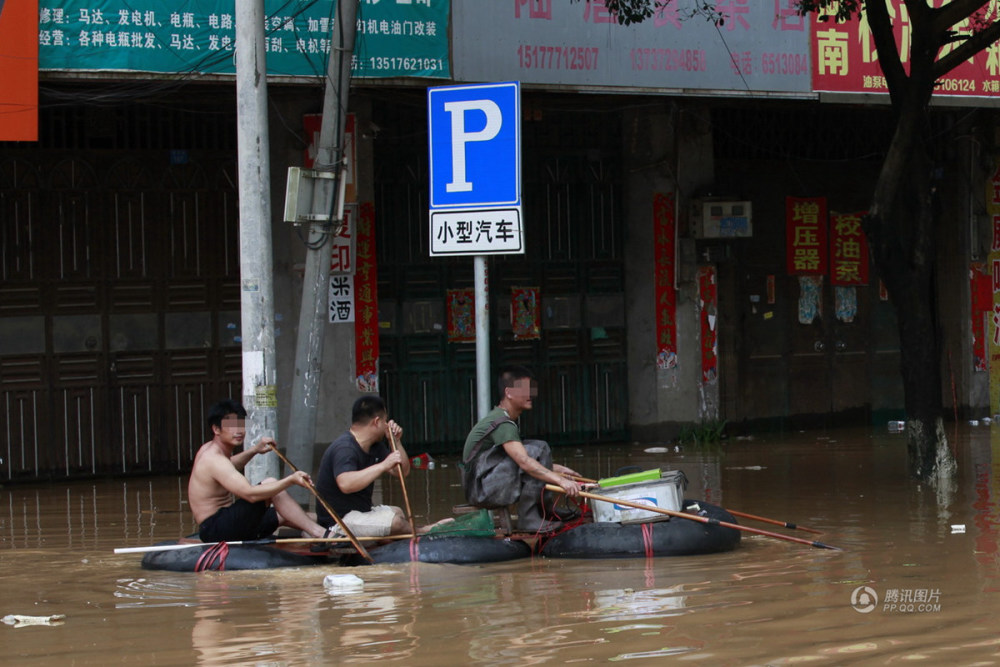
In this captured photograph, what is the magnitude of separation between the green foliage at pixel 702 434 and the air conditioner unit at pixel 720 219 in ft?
7.54

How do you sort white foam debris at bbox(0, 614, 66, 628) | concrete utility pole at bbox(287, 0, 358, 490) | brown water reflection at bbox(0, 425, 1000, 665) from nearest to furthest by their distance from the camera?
1. brown water reflection at bbox(0, 425, 1000, 665)
2. white foam debris at bbox(0, 614, 66, 628)
3. concrete utility pole at bbox(287, 0, 358, 490)

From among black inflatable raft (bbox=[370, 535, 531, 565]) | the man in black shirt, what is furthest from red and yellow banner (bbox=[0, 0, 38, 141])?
black inflatable raft (bbox=[370, 535, 531, 565])

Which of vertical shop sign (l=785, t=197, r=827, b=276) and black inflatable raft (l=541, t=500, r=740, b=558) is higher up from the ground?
vertical shop sign (l=785, t=197, r=827, b=276)

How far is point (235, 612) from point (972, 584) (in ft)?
13.5

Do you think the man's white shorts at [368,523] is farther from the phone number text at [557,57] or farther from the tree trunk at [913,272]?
the phone number text at [557,57]

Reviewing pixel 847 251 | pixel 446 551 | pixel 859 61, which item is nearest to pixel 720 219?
pixel 859 61

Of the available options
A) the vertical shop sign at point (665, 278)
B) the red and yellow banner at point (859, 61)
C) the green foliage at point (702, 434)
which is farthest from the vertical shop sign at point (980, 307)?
the vertical shop sign at point (665, 278)

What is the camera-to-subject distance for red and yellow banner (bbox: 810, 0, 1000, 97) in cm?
1490

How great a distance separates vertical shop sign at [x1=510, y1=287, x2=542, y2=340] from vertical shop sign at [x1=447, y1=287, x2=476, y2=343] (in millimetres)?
557

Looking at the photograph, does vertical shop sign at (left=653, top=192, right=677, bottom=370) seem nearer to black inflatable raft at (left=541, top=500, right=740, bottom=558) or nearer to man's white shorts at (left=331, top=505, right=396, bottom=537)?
black inflatable raft at (left=541, top=500, right=740, bottom=558)

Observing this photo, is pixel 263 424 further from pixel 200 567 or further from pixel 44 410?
pixel 44 410

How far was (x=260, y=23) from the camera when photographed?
10.5 m

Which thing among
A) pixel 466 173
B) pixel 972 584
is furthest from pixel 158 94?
pixel 972 584

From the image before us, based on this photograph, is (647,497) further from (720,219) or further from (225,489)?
(720,219)
